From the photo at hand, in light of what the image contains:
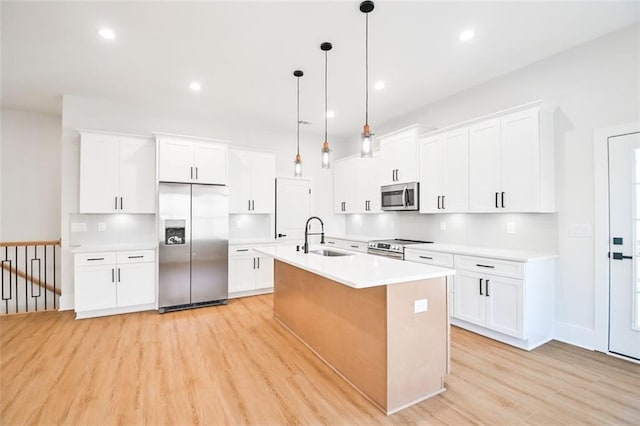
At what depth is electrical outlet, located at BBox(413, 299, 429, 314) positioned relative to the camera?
231 cm

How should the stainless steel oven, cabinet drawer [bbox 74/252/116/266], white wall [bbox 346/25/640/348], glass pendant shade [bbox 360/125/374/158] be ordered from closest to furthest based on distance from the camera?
glass pendant shade [bbox 360/125/374/158]
white wall [bbox 346/25/640/348]
cabinet drawer [bbox 74/252/116/266]
the stainless steel oven

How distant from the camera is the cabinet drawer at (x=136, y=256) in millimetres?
4375

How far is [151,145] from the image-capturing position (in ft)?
15.7

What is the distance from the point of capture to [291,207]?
241 inches

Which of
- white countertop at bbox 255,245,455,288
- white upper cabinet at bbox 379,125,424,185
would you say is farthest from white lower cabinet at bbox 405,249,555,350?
white upper cabinet at bbox 379,125,424,185

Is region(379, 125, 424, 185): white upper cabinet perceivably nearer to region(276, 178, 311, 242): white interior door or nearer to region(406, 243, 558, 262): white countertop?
region(406, 243, 558, 262): white countertop

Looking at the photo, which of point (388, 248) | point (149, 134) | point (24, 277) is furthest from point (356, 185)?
point (24, 277)

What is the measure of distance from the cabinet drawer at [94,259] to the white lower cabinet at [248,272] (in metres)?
1.64

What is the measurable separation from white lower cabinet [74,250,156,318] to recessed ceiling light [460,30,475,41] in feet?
15.5

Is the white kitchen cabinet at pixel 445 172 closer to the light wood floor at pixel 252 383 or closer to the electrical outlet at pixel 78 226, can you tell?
the light wood floor at pixel 252 383

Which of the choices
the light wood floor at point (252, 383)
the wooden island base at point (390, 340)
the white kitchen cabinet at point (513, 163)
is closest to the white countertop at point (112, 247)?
the light wood floor at point (252, 383)

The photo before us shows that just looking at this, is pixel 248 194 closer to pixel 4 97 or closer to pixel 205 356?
pixel 205 356

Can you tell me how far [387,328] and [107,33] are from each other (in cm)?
364

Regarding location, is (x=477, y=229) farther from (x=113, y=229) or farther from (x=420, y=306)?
(x=113, y=229)
